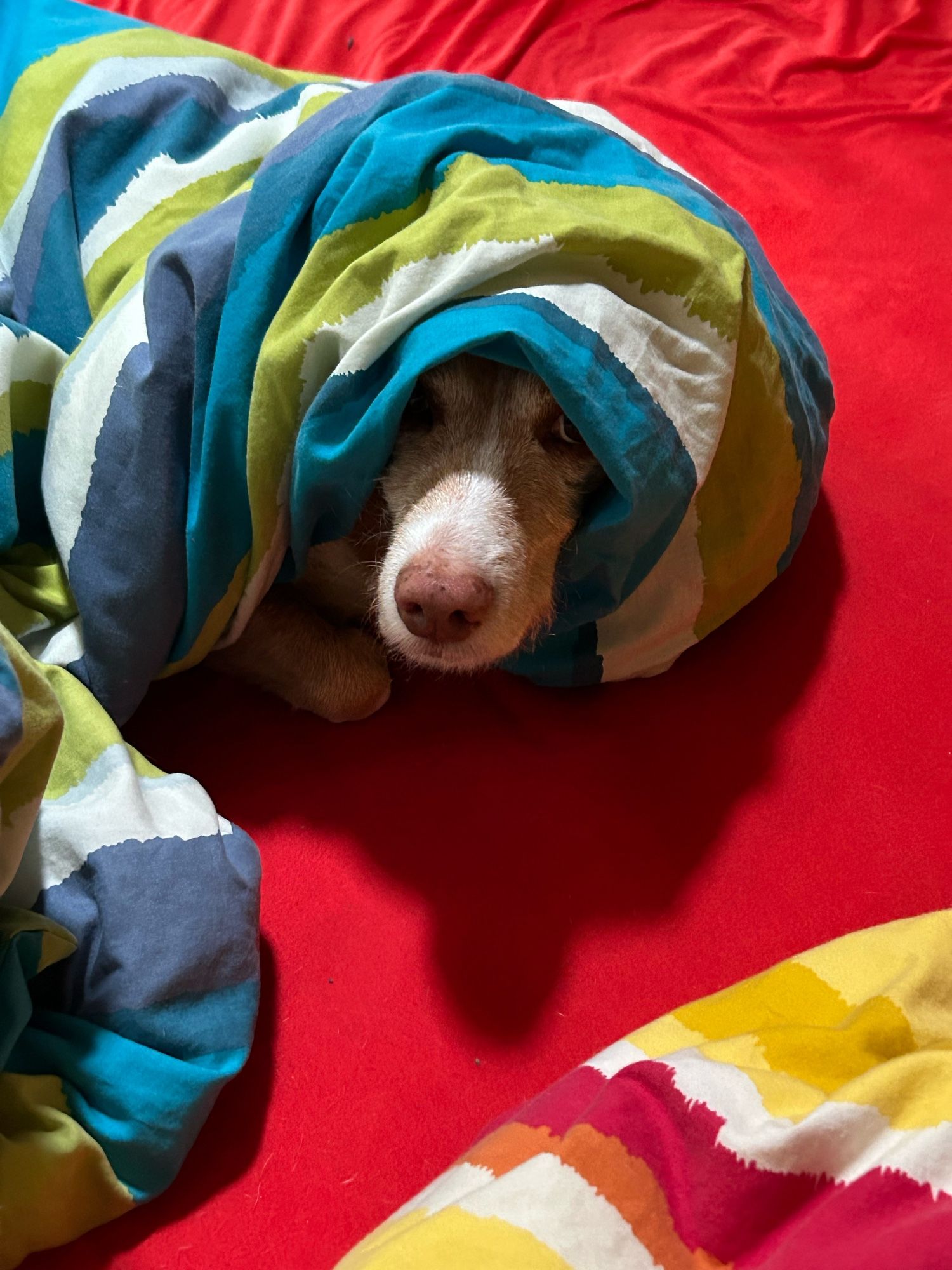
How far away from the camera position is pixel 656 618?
63.0 inches

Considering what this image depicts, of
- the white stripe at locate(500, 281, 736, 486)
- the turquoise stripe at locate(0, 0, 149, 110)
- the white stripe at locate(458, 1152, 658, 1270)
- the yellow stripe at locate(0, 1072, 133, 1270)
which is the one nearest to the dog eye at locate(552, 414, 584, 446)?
the white stripe at locate(500, 281, 736, 486)

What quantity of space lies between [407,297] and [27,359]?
0.61 metres

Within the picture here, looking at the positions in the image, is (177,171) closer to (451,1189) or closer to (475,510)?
(475,510)

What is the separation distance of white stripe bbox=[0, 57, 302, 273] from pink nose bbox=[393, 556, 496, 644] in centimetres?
90

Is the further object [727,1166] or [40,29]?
[40,29]

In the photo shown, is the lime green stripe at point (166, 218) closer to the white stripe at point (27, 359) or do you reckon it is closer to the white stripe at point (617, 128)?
the white stripe at point (27, 359)

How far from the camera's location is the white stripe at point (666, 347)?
121cm

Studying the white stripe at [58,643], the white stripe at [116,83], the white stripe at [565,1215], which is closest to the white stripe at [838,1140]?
the white stripe at [565,1215]

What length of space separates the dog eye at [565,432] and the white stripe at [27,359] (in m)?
0.73

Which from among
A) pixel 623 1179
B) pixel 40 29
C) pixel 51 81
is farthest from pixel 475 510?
pixel 40 29

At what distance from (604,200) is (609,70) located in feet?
5.23

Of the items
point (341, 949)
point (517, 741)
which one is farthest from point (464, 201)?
point (341, 949)

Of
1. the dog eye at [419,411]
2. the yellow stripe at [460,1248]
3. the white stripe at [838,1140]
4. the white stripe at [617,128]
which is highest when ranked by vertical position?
the white stripe at [617,128]

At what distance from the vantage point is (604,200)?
4.25 feet
